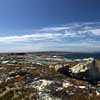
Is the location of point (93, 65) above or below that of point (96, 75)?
above

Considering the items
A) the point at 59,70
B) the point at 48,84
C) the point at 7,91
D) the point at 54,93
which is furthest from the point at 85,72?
the point at 7,91

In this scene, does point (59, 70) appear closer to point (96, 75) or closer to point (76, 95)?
point (96, 75)

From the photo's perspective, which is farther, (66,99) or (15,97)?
(15,97)

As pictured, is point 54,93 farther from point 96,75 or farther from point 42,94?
point 96,75

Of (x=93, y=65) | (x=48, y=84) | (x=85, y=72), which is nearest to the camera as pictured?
(x=48, y=84)

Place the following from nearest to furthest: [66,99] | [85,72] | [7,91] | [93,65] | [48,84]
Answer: [66,99], [7,91], [48,84], [85,72], [93,65]

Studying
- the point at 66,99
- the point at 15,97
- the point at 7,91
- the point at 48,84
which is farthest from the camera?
the point at 48,84

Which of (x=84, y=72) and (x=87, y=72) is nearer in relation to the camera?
(x=84, y=72)

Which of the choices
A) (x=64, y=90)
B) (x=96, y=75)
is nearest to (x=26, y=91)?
(x=64, y=90)

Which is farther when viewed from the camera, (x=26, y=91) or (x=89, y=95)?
(x=26, y=91)
